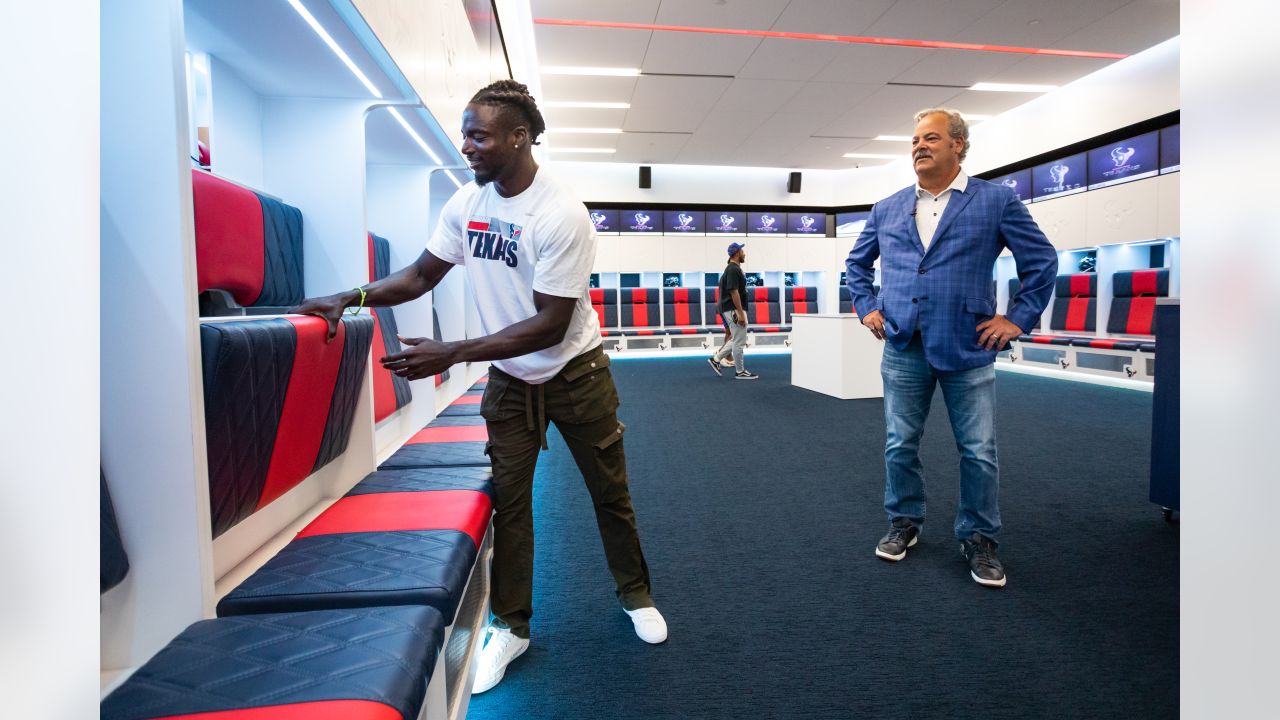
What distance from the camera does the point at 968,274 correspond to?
206cm

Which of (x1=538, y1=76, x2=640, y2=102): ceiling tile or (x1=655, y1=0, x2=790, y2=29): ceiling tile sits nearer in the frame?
(x1=655, y1=0, x2=790, y2=29): ceiling tile

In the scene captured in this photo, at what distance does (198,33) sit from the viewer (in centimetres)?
170

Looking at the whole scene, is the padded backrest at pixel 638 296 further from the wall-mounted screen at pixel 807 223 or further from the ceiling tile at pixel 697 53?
the ceiling tile at pixel 697 53

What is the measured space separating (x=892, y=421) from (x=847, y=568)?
52cm

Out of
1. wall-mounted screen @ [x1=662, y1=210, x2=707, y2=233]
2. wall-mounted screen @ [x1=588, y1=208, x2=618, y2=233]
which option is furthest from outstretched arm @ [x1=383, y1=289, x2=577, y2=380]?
wall-mounted screen @ [x1=662, y1=210, x2=707, y2=233]

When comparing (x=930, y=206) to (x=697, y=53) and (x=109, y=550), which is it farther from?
(x=697, y=53)

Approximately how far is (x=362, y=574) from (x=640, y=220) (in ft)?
37.9

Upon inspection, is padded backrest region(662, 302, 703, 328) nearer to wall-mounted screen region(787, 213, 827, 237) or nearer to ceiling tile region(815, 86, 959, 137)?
wall-mounted screen region(787, 213, 827, 237)

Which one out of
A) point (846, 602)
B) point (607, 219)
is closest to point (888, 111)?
point (607, 219)

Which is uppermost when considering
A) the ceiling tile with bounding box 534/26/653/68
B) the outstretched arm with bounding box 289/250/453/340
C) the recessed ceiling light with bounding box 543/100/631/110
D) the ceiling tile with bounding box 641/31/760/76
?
the recessed ceiling light with bounding box 543/100/631/110

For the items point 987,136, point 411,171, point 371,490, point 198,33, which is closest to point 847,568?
point 371,490

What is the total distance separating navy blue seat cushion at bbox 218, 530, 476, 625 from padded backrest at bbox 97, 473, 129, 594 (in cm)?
15

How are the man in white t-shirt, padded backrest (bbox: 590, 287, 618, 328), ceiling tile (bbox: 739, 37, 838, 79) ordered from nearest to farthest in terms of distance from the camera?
the man in white t-shirt
ceiling tile (bbox: 739, 37, 838, 79)
padded backrest (bbox: 590, 287, 618, 328)

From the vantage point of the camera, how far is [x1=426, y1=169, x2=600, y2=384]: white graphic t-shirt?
150 centimetres
